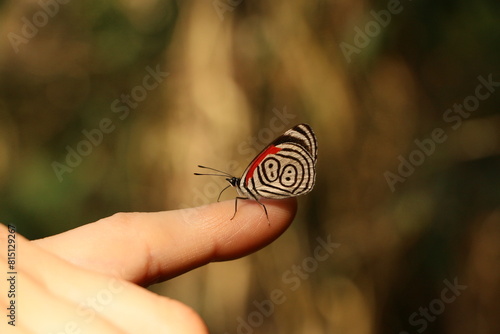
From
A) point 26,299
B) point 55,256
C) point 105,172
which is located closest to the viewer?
point 26,299

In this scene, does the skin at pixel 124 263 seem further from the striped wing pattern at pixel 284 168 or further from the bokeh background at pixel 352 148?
the bokeh background at pixel 352 148

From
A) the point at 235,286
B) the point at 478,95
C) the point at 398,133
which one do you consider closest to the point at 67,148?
the point at 235,286

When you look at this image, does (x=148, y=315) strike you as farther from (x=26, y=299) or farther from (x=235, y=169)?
(x=235, y=169)

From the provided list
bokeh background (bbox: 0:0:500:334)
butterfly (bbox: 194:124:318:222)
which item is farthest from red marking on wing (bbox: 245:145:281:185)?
bokeh background (bbox: 0:0:500:334)

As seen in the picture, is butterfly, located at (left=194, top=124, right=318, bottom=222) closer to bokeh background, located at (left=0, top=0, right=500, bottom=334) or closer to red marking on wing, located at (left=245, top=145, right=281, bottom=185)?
red marking on wing, located at (left=245, top=145, right=281, bottom=185)

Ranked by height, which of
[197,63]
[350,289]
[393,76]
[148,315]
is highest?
[197,63]

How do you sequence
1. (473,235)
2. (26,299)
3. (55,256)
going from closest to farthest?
(26,299)
(55,256)
(473,235)
